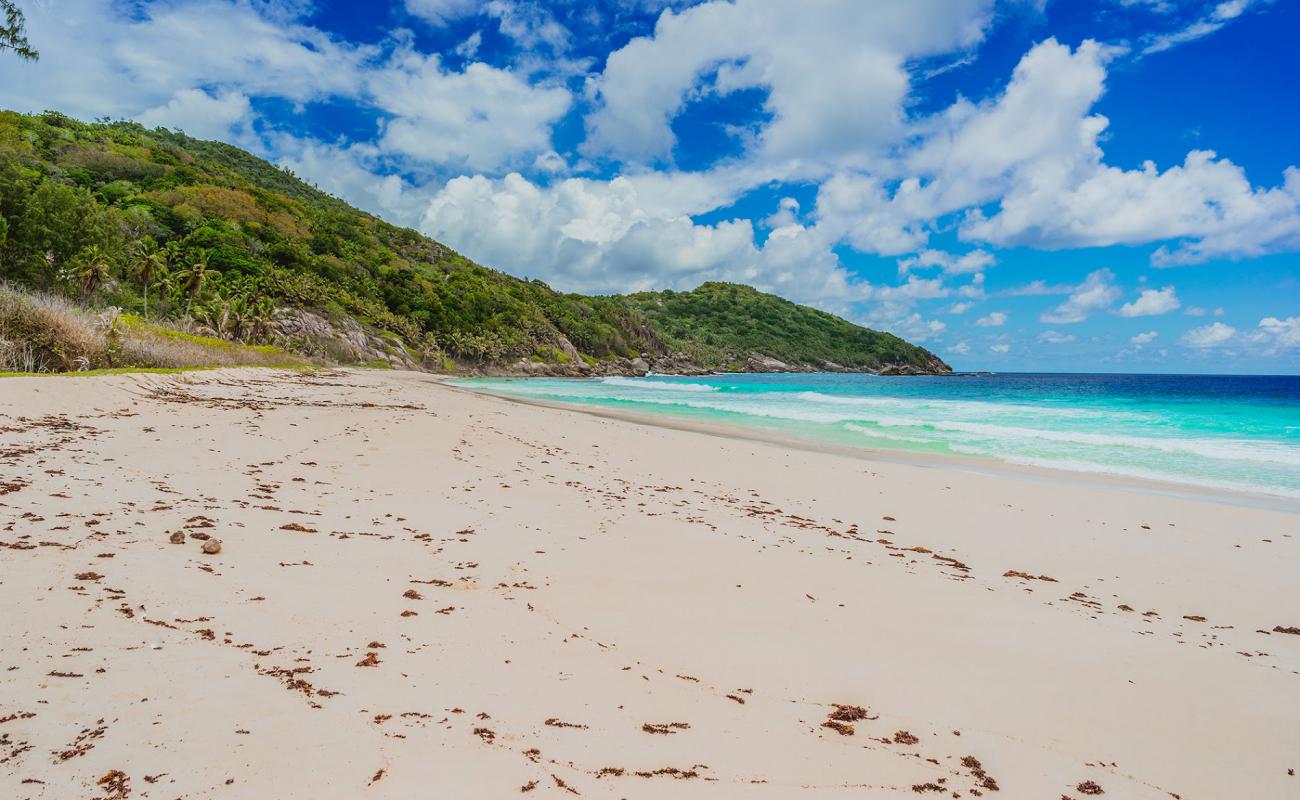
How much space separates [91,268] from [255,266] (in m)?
32.2

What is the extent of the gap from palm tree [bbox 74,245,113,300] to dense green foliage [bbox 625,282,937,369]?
11403cm

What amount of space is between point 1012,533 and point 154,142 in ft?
446

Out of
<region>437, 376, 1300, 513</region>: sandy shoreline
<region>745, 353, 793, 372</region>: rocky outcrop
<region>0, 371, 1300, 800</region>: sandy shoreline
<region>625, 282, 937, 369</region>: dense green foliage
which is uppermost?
<region>625, 282, 937, 369</region>: dense green foliage

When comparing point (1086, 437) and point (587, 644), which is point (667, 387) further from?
point (587, 644)

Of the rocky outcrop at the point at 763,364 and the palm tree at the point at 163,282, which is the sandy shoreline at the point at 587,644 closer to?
the palm tree at the point at 163,282

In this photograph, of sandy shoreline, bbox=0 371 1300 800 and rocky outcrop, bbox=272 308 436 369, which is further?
rocky outcrop, bbox=272 308 436 369

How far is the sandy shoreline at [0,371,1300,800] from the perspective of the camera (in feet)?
9.02

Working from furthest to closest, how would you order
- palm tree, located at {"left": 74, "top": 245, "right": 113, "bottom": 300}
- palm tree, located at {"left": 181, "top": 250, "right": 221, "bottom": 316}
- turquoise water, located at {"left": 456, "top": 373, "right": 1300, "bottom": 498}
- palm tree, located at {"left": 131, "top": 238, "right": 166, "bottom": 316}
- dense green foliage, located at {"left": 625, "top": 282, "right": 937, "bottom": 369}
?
dense green foliage, located at {"left": 625, "top": 282, "right": 937, "bottom": 369} → palm tree, located at {"left": 181, "top": 250, "right": 221, "bottom": 316} → palm tree, located at {"left": 131, "top": 238, "right": 166, "bottom": 316} → palm tree, located at {"left": 74, "top": 245, "right": 113, "bottom": 300} → turquoise water, located at {"left": 456, "top": 373, "right": 1300, "bottom": 498}

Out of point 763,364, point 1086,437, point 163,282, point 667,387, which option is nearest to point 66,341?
point 1086,437

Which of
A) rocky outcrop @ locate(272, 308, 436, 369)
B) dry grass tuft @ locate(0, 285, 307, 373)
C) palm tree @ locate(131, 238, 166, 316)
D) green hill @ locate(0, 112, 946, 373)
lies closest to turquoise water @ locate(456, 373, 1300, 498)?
dry grass tuft @ locate(0, 285, 307, 373)

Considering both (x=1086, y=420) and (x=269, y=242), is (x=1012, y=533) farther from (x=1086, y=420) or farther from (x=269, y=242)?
(x=269, y=242)

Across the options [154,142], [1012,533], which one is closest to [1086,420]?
[1012,533]

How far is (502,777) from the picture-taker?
2641 millimetres

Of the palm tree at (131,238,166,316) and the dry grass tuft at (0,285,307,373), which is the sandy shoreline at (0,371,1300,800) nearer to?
the dry grass tuft at (0,285,307,373)
